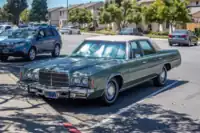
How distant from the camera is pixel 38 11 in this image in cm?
10388

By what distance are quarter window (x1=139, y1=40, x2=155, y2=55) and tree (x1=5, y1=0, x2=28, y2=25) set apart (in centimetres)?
9665

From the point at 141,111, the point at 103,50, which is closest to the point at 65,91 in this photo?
the point at 141,111

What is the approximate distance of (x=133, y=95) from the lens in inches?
362

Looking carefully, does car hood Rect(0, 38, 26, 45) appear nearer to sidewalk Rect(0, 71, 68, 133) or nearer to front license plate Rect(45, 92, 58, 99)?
sidewalk Rect(0, 71, 68, 133)

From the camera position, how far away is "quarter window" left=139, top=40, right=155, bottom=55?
956 centimetres

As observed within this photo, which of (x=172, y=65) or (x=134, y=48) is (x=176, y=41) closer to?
(x=172, y=65)

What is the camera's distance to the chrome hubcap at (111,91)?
25.7 ft

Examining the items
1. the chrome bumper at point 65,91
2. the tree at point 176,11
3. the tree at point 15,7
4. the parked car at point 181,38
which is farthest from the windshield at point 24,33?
the tree at point 15,7

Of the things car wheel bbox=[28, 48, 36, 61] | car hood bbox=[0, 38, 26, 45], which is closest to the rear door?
car wheel bbox=[28, 48, 36, 61]

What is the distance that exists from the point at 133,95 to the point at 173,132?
3122 mm

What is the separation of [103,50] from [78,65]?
1.33 metres

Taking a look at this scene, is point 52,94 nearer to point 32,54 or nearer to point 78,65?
point 78,65

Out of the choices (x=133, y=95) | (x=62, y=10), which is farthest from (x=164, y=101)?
(x=62, y=10)

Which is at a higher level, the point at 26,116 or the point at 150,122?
the point at 26,116
